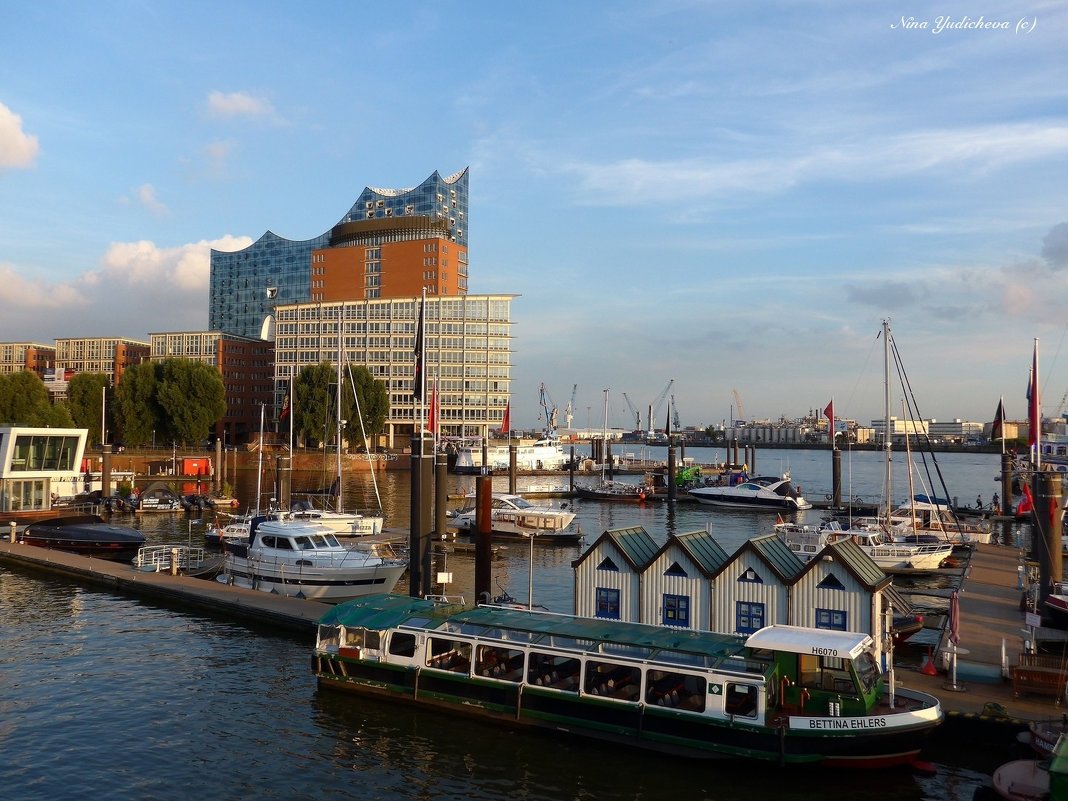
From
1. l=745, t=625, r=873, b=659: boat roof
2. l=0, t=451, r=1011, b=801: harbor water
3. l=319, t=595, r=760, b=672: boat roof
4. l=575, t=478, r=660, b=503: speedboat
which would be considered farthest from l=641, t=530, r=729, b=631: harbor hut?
l=575, t=478, r=660, b=503: speedboat

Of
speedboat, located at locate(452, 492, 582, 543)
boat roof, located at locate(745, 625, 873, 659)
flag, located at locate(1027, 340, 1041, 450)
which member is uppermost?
flag, located at locate(1027, 340, 1041, 450)

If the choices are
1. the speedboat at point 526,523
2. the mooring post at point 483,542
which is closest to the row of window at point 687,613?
the mooring post at point 483,542

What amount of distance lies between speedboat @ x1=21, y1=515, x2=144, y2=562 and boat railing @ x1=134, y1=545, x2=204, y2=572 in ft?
11.5

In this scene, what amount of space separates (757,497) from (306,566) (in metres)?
59.9

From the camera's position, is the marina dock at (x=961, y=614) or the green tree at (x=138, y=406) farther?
the green tree at (x=138, y=406)

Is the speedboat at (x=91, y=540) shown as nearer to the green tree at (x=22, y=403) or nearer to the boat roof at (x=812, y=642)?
the boat roof at (x=812, y=642)

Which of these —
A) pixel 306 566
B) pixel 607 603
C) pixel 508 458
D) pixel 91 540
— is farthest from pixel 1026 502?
pixel 508 458

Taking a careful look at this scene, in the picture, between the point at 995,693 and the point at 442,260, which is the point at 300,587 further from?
the point at 442,260

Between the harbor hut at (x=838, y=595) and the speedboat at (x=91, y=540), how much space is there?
4140 cm

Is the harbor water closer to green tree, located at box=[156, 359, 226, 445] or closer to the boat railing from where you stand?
the boat railing

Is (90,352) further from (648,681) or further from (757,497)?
(648,681)

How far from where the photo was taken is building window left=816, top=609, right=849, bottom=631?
24797 millimetres

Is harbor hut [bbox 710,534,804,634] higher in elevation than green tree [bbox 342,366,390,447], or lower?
lower

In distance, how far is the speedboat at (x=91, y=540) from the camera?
51.5 m
